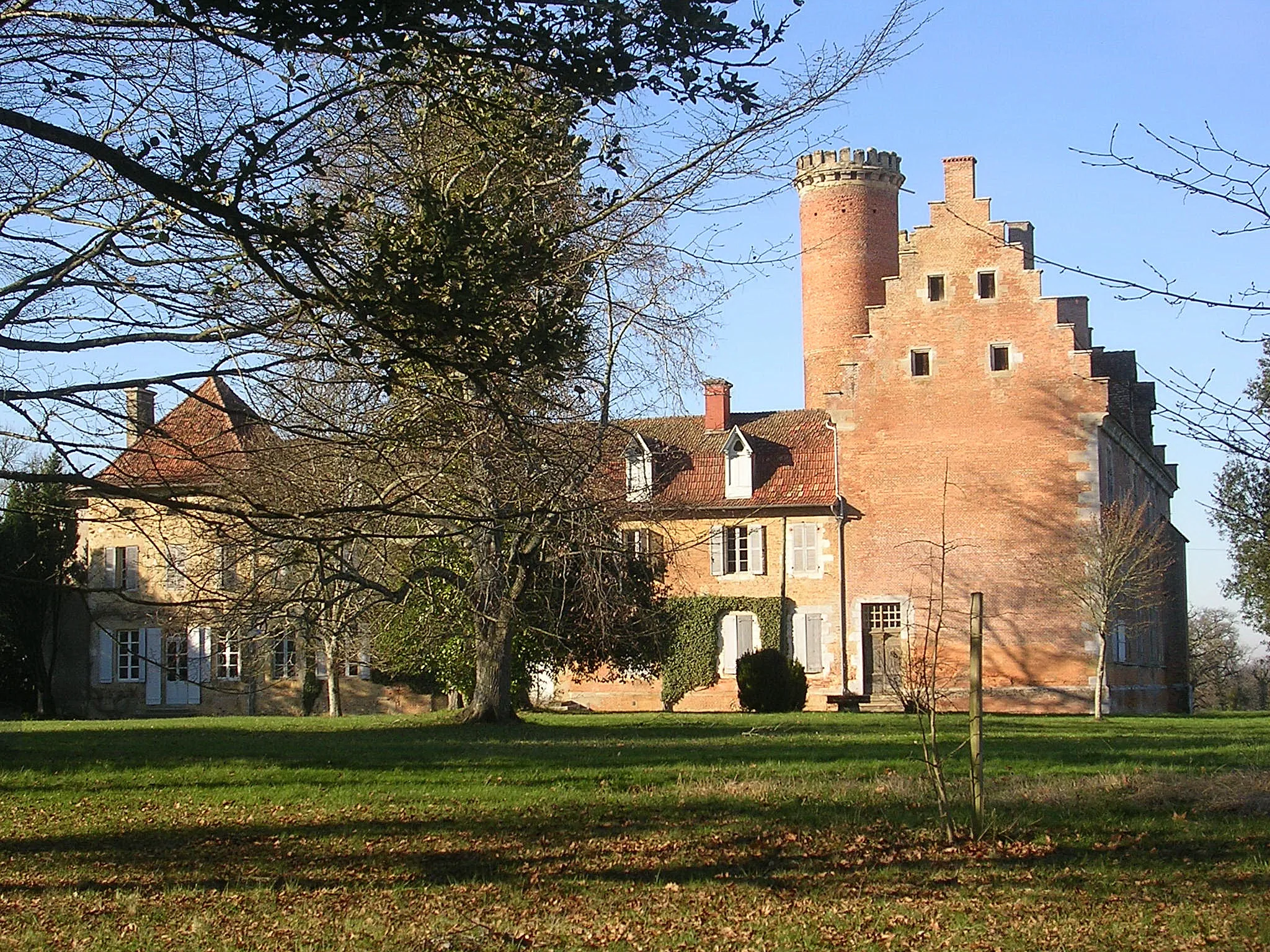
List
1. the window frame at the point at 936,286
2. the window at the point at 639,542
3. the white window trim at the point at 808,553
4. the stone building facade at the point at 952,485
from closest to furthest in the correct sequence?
1. the window at the point at 639,542
2. the stone building facade at the point at 952,485
3. the window frame at the point at 936,286
4. the white window trim at the point at 808,553

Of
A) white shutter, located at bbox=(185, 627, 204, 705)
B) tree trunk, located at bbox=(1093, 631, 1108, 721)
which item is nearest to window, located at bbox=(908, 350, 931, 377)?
tree trunk, located at bbox=(1093, 631, 1108, 721)

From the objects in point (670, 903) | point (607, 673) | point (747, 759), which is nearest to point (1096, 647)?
point (607, 673)

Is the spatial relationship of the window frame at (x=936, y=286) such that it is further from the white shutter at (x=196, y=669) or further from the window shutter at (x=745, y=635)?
the white shutter at (x=196, y=669)

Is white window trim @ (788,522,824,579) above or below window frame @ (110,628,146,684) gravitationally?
above

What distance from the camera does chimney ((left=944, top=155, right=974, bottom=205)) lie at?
3566 centimetres

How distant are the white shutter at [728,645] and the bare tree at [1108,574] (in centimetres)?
873

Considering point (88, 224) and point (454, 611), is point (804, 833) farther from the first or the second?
point (454, 611)

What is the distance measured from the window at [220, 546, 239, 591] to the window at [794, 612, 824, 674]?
23743 millimetres

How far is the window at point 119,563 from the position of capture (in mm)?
39125

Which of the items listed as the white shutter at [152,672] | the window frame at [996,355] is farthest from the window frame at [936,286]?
the white shutter at [152,672]

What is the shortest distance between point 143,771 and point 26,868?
13.9 ft

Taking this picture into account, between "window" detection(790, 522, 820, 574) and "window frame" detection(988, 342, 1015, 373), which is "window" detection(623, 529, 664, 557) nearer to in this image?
"window" detection(790, 522, 820, 574)

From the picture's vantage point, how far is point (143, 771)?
13.5m

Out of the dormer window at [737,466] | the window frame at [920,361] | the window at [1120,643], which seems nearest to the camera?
the window at [1120,643]
